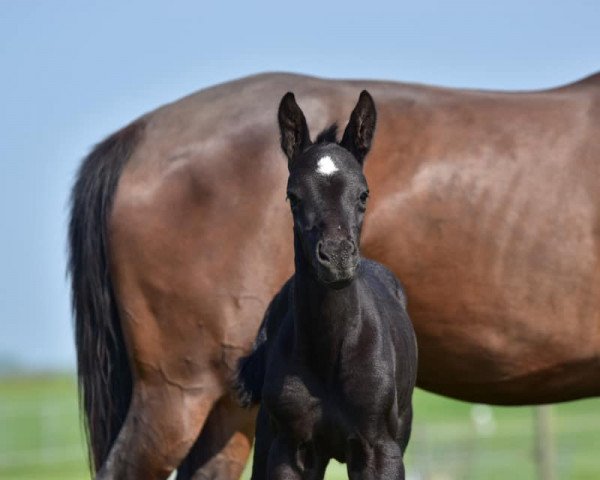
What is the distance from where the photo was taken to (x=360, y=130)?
3939 mm

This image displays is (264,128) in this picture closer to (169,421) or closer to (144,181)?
(144,181)

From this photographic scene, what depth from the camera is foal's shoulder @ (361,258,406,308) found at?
4.50m

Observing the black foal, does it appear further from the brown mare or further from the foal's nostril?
the brown mare

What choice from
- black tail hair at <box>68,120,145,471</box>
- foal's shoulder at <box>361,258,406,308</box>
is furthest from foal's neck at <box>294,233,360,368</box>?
black tail hair at <box>68,120,145,471</box>

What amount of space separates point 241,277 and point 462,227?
0.93 meters

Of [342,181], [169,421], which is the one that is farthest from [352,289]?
[169,421]

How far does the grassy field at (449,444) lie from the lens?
12836mm

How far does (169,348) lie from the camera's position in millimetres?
5109

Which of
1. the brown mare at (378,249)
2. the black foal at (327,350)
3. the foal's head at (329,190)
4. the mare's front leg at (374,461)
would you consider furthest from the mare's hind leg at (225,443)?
the foal's head at (329,190)

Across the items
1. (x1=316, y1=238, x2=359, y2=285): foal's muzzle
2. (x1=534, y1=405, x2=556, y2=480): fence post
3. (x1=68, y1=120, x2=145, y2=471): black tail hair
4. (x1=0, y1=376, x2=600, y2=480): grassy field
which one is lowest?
(x1=0, y1=376, x2=600, y2=480): grassy field

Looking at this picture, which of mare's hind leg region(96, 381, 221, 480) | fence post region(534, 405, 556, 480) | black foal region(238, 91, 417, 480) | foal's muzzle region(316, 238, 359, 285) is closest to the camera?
foal's muzzle region(316, 238, 359, 285)

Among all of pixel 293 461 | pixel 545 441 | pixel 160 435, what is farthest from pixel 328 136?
pixel 545 441

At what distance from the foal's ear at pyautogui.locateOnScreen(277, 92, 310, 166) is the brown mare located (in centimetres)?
113

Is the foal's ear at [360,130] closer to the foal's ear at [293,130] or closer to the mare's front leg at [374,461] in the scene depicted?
the foal's ear at [293,130]
